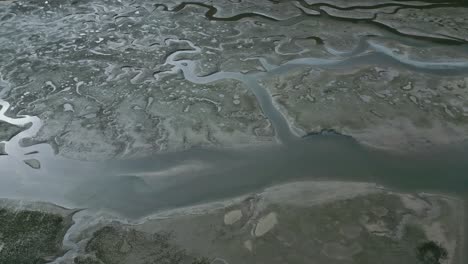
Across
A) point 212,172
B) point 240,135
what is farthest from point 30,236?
point 240,135

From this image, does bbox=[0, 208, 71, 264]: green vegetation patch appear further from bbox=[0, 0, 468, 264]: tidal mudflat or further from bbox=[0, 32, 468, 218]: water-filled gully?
Result: bbox=[0, 32, 468, 218]: water-filled gully

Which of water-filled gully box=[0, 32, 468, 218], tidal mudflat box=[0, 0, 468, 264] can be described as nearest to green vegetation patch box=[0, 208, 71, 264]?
tidal mudflat box=[0, 0, 468, 264]

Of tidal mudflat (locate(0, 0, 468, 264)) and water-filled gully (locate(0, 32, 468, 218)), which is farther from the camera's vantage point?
water-filled gully (locate(0, 32, 468, 218))

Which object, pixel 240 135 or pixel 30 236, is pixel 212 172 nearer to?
pixel 240 135

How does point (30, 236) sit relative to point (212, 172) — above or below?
below

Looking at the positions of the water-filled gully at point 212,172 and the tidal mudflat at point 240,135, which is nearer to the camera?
the tidal mudflat at point 240,135

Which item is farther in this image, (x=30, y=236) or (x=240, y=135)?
(x=240, y=135)

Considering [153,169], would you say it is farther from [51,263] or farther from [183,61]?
[183,61]

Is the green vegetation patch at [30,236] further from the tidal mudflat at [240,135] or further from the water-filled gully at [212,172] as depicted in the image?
the water-filled gully at [212,172]

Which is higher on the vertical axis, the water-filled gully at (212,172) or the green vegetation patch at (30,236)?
the water-filled gully at (212,172)

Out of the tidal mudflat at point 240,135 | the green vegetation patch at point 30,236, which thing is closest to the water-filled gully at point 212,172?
the tidal mudflat at point 240,135
